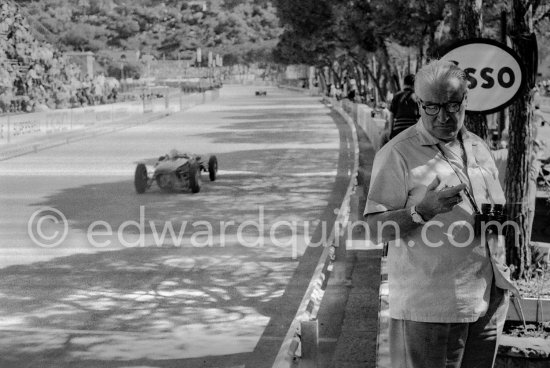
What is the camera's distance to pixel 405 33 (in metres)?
26.9

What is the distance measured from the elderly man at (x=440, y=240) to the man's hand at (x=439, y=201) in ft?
0.19

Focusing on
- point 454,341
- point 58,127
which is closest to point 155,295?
point 454,341

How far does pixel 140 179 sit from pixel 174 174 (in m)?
0.60

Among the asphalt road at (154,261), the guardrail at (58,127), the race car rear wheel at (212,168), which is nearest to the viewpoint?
the asphalt road at (154,261)

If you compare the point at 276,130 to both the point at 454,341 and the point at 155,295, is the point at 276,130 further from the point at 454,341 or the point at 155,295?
the point at 454,341

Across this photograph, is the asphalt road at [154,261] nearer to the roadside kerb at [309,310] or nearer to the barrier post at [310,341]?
the roadside kerb at [309,310]

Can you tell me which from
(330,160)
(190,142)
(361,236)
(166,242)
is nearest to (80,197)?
(166,242)

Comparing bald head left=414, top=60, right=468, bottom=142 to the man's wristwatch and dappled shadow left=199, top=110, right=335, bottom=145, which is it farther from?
dappled shadow left=199, top=110, right=335, bottom=145

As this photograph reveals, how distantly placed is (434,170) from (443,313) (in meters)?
0.55

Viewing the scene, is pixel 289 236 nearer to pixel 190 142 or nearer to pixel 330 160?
pixel 330 160

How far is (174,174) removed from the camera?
16.3m

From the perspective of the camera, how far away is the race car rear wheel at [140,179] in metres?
16.2

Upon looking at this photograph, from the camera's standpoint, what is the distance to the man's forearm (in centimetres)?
357

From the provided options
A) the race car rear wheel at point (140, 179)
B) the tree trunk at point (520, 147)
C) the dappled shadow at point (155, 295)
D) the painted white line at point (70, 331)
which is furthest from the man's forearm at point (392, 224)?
the race car rear wheel at point (140, 179)
